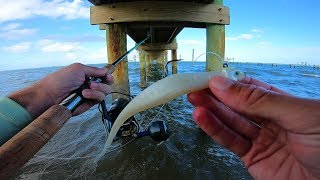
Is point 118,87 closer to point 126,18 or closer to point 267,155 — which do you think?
point 126,18

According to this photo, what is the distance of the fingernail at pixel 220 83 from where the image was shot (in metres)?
1.21

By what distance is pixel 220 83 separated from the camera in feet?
3.99

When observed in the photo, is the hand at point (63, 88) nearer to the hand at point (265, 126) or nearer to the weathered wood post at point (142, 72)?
the hand at point (265, 126)

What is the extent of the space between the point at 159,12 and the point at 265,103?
4578 millimetres

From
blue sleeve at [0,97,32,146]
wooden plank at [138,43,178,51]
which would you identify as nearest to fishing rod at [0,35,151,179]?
blue sleeve at [0,97,32,146]

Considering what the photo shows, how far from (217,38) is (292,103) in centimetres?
472

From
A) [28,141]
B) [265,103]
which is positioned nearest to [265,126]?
[265,103]

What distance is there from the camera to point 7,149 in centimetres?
84

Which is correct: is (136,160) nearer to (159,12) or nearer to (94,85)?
(94,85)

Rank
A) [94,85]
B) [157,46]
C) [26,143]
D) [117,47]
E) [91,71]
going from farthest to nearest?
[157,46] < [117,47] < [91,71] < [94,85] < [26,143]


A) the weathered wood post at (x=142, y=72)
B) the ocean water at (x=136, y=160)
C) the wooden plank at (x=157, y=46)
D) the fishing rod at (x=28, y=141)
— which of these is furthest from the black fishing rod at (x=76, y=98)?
the wooden plank at (x=157, y=46)

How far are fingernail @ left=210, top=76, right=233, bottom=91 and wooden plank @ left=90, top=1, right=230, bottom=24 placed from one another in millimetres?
4361

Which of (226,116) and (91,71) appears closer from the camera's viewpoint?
(226,116)

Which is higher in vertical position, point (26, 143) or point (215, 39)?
point (215, 39)
